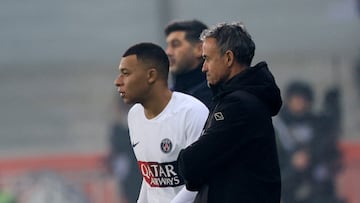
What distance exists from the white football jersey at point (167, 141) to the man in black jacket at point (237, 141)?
0.52 metres

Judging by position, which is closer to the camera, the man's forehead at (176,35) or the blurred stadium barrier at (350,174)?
the man's forehead at (176,35)

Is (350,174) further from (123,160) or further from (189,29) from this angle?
(189,29)

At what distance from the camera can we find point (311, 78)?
35.5ft

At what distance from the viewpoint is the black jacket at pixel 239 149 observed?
14.3 feet

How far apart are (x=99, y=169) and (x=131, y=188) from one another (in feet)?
1.73

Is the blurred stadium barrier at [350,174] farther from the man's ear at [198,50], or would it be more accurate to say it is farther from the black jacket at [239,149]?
the black jacket at [239,149]

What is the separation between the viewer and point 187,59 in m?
5.97

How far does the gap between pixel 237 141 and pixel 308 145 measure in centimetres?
543

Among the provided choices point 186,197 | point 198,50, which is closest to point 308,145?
point 198,50

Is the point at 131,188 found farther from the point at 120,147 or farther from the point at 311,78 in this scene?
the point at 311,78

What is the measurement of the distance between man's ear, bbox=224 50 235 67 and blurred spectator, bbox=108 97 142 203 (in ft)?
19.0

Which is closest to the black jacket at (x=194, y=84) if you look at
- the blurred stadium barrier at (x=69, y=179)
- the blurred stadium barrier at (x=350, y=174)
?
the blurred stadium barrier at (x=350, y=174)

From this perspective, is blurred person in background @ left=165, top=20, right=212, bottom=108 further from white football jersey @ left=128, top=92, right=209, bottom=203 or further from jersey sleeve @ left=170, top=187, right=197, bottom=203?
jersey sleeve @ left=170, top=187, right=197, bottom=203

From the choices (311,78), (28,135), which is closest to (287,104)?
(311,78)
